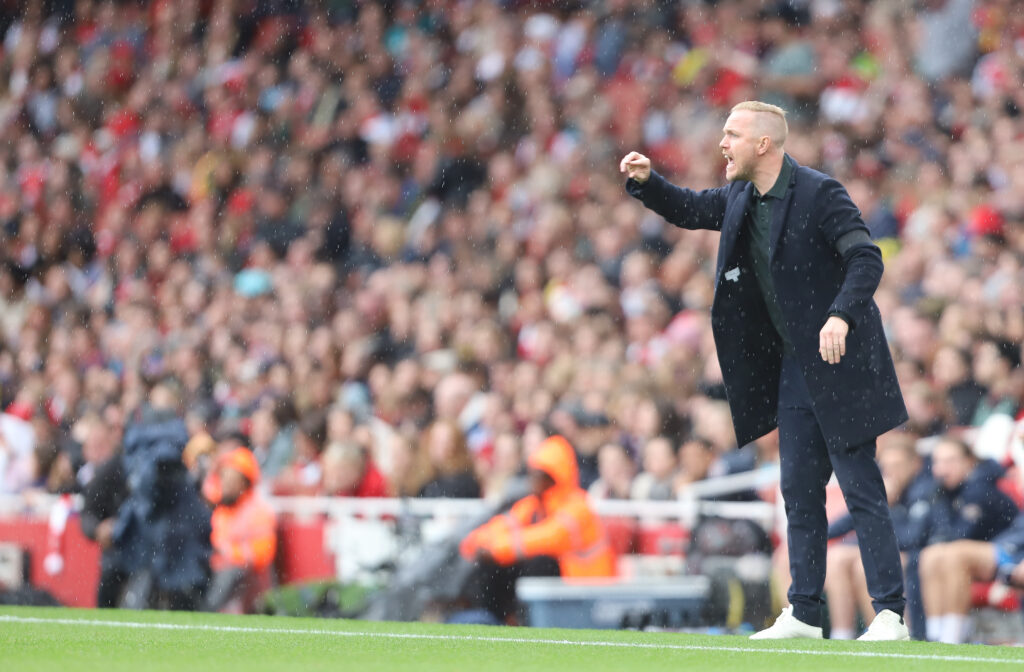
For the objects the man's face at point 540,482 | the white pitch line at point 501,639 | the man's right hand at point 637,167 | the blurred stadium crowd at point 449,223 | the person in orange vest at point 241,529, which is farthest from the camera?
the blurred stadium crowd at point 449,223

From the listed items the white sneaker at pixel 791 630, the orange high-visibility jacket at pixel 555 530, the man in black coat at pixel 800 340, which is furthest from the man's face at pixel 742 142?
the orange high-visibility jacket at pixel 555 530

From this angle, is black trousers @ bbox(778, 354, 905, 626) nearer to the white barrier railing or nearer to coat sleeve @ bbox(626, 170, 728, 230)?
coat sleeve @ bbox(626, 170, 728, 230)

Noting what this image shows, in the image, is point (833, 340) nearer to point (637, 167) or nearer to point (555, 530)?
point (637, 167)

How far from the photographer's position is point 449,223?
45.2 ft

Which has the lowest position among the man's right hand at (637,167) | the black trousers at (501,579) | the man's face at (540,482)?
the black trousers at (501,579)

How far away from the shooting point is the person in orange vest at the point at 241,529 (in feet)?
30.7

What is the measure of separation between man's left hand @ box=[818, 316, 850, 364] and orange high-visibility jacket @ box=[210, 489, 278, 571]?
5.11 m

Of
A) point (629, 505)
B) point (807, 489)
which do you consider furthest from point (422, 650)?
point (629, 505)

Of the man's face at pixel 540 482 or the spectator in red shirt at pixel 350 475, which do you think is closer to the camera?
the man's face at pixel 540 482

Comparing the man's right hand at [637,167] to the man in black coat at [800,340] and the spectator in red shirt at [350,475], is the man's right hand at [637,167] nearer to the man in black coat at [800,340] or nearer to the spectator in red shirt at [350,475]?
the man in black coat at [800,340]

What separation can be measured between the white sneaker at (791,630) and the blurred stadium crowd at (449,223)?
2.78 meters

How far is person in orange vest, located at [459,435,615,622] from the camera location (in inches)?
334

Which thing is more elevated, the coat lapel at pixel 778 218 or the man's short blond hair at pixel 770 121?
the man's short blond hair at pixel 770 121

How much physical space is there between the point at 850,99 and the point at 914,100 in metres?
0.68
